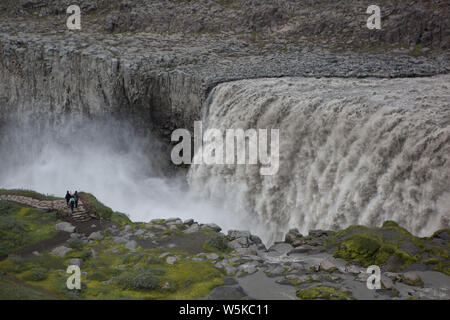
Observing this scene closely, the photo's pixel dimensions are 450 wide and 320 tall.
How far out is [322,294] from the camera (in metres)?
12.7

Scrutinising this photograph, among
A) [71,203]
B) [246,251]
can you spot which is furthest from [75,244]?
[246,251]

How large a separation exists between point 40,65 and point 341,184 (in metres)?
42.0

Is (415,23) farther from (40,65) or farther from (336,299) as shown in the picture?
(40,65)

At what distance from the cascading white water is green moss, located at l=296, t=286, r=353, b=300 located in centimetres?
665

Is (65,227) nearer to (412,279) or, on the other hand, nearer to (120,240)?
(120,240)

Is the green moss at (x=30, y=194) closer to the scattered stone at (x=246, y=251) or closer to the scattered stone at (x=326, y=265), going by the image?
the scattered stone at (x=246, y=251)

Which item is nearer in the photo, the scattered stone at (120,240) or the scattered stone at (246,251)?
the scattered stone at (246,251)

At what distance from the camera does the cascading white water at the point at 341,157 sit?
59.1ft

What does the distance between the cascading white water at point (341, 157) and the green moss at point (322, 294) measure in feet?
21.8

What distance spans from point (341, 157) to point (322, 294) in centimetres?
1145

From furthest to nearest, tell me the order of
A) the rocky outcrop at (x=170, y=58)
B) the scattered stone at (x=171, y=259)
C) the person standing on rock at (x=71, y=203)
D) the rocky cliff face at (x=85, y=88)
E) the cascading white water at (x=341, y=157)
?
the rocky cliff face at (x=85, y=88) < the rocky outcrop at (x=170, y=58) < the person standing on rock at (x=71, y=203) < the cascading white water at (x=341, y=157) < the scattered stone at (x=171, y=259)

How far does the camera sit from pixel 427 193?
17359mm

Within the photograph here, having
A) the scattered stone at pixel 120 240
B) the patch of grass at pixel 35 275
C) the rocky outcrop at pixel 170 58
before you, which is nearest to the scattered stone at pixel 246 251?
the scattered stone at pixel 120 240
